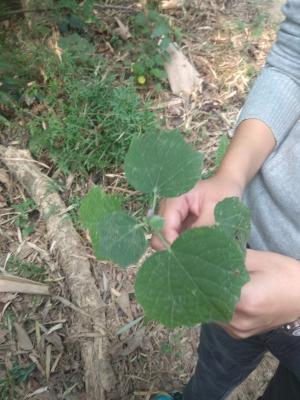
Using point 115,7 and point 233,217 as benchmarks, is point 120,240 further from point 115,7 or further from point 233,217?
point 115,7

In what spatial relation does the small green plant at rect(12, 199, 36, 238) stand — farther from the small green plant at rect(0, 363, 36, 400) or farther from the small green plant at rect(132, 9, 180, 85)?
the small green plant at rect(132, 9, 180, 85)

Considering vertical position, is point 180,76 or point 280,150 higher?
point 280,150

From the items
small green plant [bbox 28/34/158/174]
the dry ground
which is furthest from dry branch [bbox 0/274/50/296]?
small green plant [bbox 28/34/158/174]

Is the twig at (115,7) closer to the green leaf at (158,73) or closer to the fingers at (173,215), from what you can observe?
the green leaf at (158,73)

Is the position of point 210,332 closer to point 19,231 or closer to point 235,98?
point 19,231

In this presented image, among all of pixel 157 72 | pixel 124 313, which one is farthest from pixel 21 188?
pixel 157 72

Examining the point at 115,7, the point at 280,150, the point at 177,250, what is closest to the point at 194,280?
the point at 177,250
